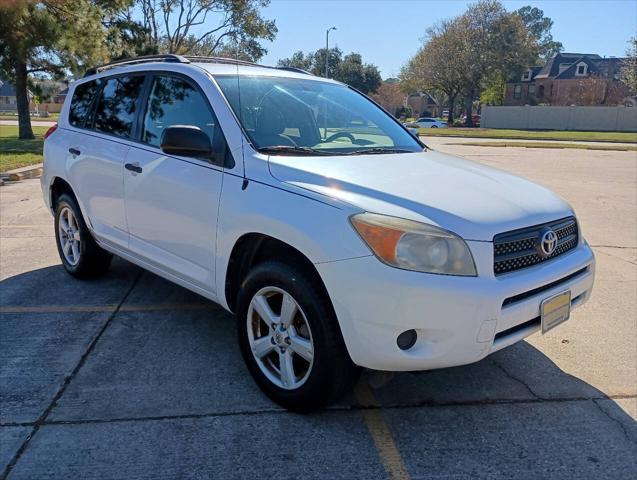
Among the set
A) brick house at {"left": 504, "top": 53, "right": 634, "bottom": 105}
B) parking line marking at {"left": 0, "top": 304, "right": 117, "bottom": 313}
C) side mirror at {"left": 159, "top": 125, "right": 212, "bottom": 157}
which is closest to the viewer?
side mirror at {"left": 159, "top": 125, "right": 212, "bottom": 157}

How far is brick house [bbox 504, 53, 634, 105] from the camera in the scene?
63344 millimetres

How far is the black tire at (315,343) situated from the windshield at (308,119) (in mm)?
822

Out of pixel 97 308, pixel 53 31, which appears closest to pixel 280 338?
pixel 97 308

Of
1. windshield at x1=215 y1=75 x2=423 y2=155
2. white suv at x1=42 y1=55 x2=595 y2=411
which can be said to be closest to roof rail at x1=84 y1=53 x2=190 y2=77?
white suv at x1=42 y1=55 x2=595 y2=411

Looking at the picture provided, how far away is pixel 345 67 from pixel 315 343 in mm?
77603

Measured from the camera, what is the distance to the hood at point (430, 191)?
273cm

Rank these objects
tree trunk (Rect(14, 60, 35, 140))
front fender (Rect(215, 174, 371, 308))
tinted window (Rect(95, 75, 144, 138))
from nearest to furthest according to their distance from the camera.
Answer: front fender (Rect(215, 174, 371, 308))
tinted window (Rect(95, 75, 144, 138))
tree trunk (Rect(14, 60, 35, 140))

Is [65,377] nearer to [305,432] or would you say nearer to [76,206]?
[305,432]

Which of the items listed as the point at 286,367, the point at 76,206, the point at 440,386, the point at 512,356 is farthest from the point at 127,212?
the point at 512,356

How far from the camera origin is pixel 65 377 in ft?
11.4

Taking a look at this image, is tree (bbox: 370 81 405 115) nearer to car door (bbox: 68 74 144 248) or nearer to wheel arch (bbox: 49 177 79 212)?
wheel arch (bbox: 49 177 79 212)

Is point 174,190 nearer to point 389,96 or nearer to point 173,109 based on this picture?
point 173,109

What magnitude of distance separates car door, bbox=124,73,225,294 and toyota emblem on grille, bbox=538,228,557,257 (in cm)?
184

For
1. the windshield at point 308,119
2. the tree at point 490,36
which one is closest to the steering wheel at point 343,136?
the windshield at point 308,119
